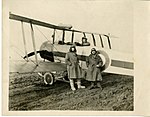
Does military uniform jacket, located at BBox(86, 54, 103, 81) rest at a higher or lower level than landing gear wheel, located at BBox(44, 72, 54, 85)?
higher

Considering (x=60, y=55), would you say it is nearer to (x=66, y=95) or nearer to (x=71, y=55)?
(x=71, y=55)

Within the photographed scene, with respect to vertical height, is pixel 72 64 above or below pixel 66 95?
above

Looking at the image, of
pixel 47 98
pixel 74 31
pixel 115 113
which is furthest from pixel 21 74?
pixel 115 113

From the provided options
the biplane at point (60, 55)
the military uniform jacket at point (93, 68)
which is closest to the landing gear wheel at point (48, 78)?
the biplane at point (60, 55)

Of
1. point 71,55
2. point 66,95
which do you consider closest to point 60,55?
point 71,55

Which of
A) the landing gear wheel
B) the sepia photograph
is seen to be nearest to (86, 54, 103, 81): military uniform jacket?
the sepia photograph

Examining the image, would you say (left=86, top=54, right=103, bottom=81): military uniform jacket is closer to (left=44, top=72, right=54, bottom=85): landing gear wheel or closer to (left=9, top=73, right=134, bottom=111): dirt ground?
(left=9, top=73, right=134, bottom=111): dirt ground

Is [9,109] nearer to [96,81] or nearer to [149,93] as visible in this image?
[96,81]

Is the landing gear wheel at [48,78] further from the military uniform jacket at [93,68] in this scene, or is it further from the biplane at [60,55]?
the military uniform jacket at [93,68]
